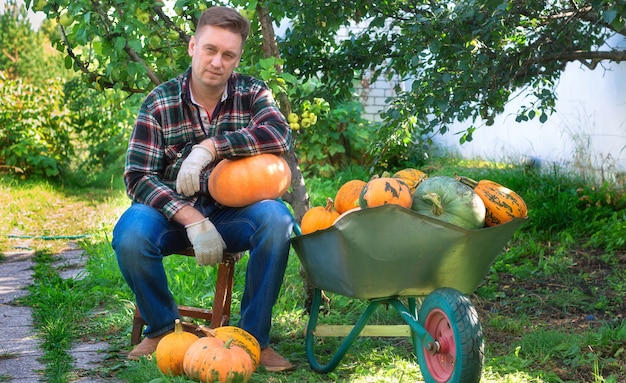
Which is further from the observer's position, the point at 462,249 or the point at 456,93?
the point at 456,93

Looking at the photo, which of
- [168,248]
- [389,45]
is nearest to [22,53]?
[389,45]

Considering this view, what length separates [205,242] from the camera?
289 cm

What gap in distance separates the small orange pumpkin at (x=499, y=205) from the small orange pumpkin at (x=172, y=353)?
1.13 m

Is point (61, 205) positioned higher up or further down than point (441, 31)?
further down

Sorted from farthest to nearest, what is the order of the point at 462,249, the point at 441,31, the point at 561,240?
the point at 561,240
the point at 441,31
the point at 462,249

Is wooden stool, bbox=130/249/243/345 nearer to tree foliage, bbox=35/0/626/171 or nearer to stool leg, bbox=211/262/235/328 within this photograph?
stool leg, bbox=211/262/235/328

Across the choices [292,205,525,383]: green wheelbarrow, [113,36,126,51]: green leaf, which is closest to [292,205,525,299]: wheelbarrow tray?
[292,205,525,383]: green wheelbarrow

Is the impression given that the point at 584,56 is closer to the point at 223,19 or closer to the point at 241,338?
the point at 223,19

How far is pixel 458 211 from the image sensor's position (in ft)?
8.14

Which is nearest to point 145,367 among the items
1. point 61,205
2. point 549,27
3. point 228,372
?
point 228,372

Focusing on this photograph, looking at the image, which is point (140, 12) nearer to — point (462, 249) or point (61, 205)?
point (462, 249)

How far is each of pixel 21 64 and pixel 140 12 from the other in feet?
40.2

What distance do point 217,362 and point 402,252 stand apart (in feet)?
2.36

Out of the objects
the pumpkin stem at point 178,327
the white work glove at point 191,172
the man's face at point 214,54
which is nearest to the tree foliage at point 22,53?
the man's face at point 214,54
